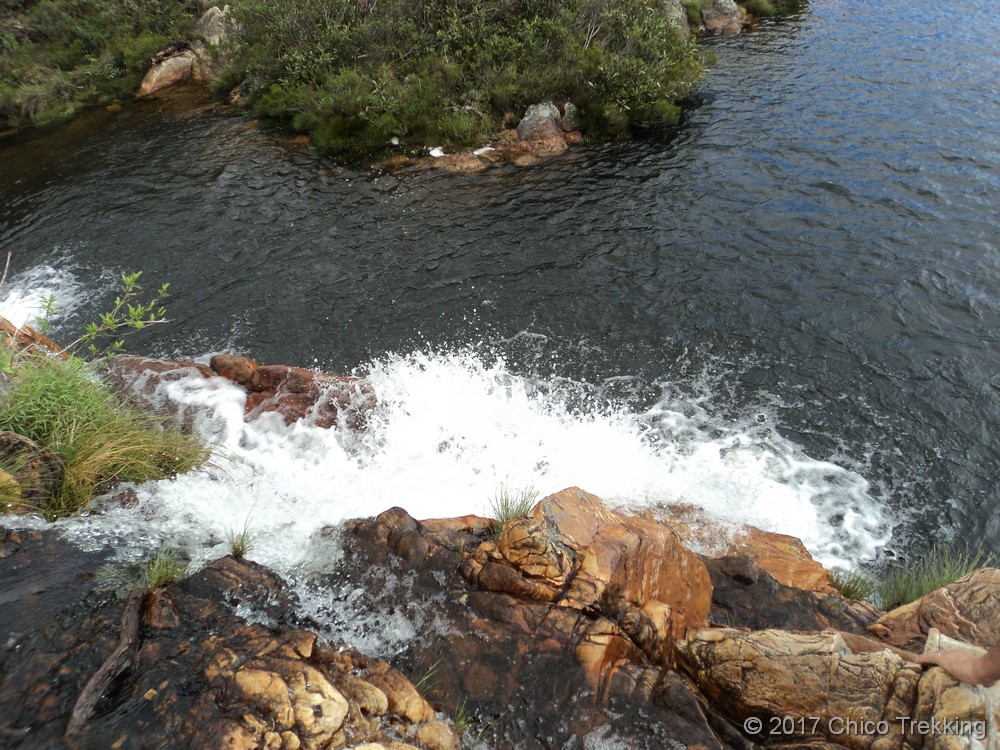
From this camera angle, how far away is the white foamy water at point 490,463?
26.4 ft

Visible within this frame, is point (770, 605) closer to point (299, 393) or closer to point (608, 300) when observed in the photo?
point (608, 300)

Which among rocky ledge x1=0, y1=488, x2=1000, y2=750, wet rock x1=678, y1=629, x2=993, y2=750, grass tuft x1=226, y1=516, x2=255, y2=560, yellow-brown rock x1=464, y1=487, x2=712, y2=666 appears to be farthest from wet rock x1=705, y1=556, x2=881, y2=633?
grass tuft x1=226, y1=516, x2=255, y2=560

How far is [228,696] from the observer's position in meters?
4.31

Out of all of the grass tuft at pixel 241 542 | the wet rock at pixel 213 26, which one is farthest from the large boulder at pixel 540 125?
the grass tuft at pixel 241 542

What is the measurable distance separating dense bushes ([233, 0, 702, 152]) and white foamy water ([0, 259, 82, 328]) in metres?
8.44

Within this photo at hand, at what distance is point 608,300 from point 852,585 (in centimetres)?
710

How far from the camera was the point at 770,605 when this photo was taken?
6.62 meters

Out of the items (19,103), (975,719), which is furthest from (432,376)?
(19,103)

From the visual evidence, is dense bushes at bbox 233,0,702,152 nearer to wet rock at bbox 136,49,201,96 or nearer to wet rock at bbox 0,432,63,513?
wet rock at bbox 136,49,201,96

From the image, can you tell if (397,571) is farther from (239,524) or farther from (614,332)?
(614,332)

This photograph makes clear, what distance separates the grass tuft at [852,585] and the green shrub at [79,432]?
823cm

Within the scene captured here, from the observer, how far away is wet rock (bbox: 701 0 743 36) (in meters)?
25.4

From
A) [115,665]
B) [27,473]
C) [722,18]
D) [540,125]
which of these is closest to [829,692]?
[115,665]

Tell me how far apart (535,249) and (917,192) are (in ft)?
32.2
